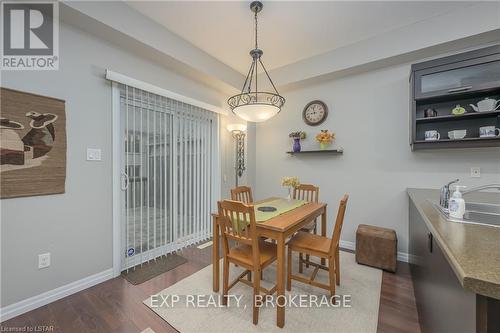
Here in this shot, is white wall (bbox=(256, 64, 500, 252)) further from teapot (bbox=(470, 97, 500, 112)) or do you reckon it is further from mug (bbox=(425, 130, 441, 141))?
teapot (bbox=(470, 97, 500, 112))

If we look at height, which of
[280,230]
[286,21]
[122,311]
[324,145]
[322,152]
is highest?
[286,21]

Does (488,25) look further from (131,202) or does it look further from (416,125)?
(131,202)

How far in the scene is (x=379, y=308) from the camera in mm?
1913

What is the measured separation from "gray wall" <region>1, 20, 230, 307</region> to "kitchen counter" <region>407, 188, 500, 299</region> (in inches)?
110

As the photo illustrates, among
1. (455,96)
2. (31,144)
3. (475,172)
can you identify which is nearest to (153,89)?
(31,144)

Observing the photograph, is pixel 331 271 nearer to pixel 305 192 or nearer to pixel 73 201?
pixel 305 192

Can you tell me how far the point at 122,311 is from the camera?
1868mm

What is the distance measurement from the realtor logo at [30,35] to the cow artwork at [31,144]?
0.30 meters

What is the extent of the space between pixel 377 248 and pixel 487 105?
1878 millimetres

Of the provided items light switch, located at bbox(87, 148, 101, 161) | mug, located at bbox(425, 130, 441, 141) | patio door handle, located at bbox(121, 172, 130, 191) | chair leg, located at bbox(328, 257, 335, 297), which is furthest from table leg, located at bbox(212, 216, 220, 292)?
mug, located at bbox(425, 130, 441, 141)

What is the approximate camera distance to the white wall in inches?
106

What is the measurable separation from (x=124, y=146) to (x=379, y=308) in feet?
9.95

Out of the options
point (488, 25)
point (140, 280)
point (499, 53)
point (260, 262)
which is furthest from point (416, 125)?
point (140, 280)

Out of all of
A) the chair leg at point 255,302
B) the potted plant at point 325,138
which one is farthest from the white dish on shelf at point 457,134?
the chair leg at point 255,302
